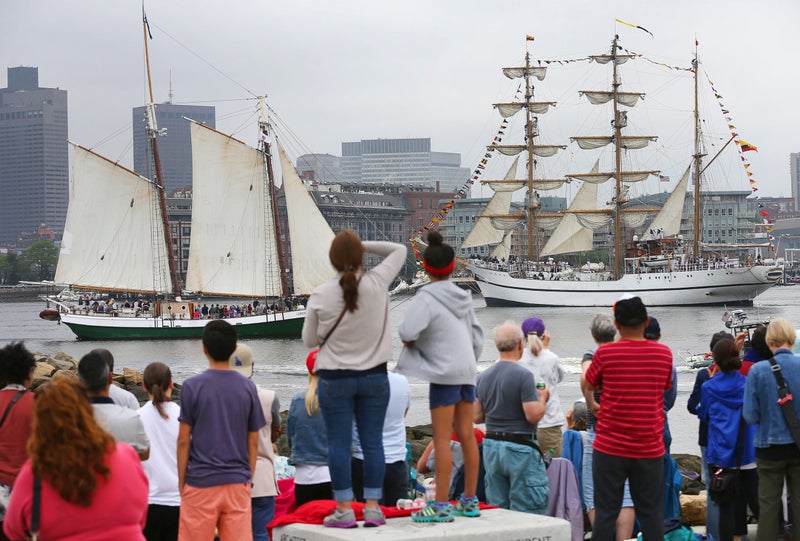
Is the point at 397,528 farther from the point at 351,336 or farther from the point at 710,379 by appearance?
the point at 710,379

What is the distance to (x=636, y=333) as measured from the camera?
21.7 ft

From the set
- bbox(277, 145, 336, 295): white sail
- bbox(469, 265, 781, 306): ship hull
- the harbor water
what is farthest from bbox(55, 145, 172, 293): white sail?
bbox(469, 265, 781, 306): ship hull

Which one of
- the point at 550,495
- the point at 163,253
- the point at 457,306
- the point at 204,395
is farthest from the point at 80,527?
the point at 163,253

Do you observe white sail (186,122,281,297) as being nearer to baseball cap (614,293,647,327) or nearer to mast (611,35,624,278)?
mast (611,35,624,278)

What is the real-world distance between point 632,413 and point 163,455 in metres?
2.68

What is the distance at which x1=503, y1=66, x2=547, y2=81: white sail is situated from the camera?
339 ft

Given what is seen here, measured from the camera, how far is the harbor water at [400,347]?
92.2ft

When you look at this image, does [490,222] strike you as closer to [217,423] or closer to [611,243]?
[611,243]

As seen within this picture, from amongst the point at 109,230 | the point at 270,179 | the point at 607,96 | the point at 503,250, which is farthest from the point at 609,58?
the point at 109,230

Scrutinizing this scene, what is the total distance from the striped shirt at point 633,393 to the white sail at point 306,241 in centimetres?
5122

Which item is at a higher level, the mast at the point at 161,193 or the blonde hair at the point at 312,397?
the mast at the point at 161,193

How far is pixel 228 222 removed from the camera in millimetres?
59125

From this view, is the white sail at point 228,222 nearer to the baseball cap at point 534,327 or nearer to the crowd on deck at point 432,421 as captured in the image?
the baseball cap at point 534,327

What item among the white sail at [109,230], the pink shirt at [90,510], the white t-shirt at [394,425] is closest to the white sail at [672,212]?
the white sail at [109,230]
